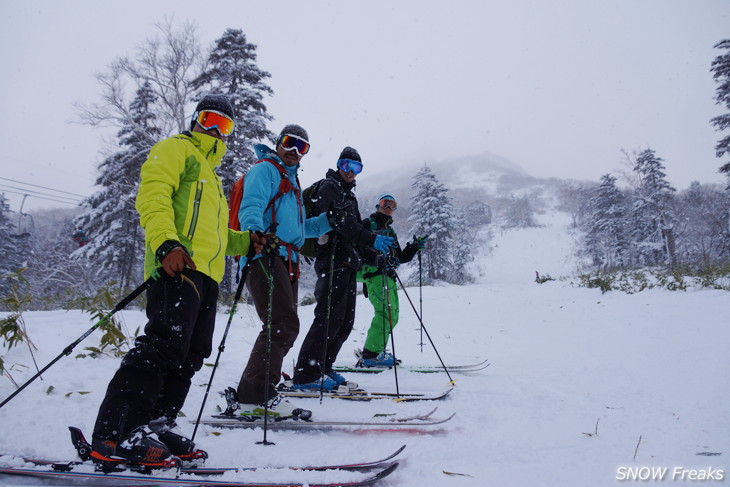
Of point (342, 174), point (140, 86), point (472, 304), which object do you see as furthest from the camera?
point (140, 86)

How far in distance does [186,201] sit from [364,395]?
2.46 m

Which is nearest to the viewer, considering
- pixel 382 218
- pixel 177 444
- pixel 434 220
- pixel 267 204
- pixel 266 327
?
pixel 177 444

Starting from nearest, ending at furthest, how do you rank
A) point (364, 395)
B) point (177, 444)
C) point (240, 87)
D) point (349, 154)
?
point (177, 444) < point (364, 395) < point (349, 154) < point (240, 87)

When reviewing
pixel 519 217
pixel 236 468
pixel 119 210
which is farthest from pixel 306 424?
pixel 519 217

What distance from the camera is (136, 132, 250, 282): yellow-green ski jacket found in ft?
6.63

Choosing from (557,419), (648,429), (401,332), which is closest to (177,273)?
(557,419)

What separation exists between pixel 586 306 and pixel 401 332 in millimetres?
5471

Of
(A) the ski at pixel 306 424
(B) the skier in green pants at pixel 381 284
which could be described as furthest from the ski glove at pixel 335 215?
(A) the ski at pixel 306 424

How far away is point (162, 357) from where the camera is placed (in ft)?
6.65

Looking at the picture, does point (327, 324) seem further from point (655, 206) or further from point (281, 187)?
point (655, 206)

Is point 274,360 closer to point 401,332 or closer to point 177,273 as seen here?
point 177,273

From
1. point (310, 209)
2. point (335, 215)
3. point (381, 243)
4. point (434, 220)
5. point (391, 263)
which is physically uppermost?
point (434, 220)

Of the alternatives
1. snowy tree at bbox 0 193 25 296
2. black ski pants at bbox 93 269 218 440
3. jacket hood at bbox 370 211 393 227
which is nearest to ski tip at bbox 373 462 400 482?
black ski pants at bbox 93 269 218 440

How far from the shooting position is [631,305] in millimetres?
8680
